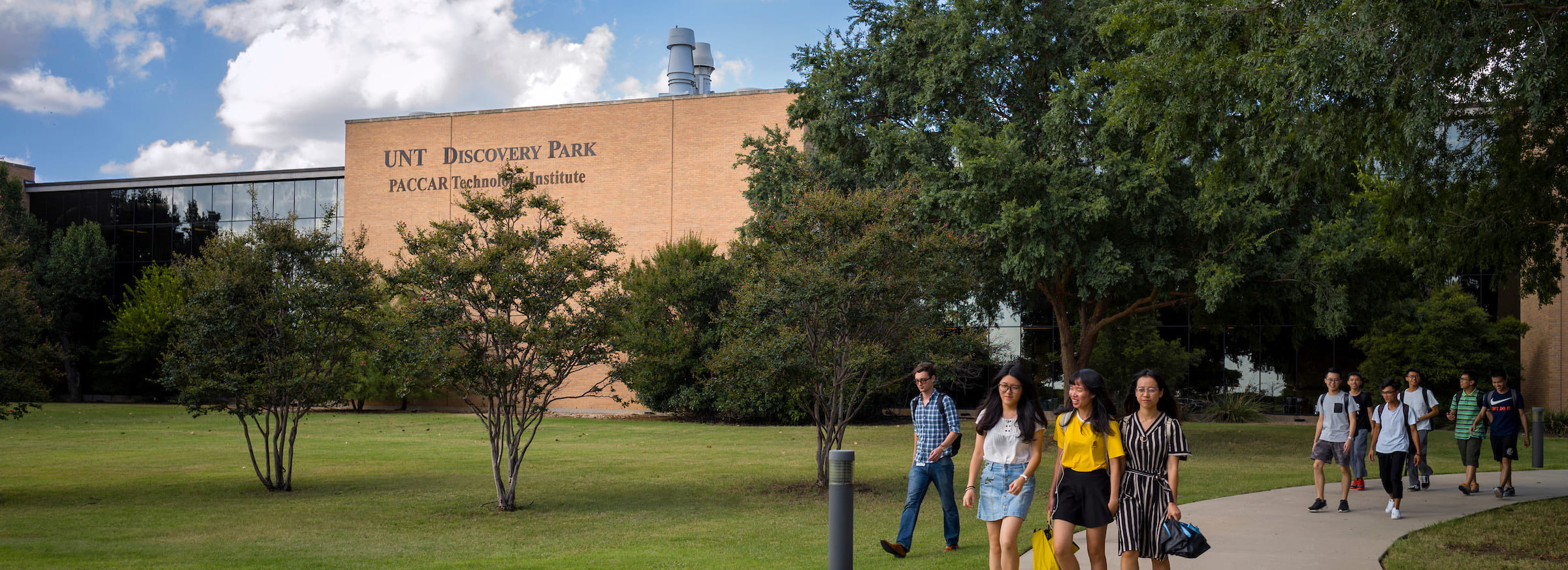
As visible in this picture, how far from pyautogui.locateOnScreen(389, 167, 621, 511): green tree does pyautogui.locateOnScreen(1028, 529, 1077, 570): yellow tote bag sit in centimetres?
680

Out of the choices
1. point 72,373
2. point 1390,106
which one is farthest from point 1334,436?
point 72,373

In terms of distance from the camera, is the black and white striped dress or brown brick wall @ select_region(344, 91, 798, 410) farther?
brown brick wall @ select_region(344, 91, 798, 410)

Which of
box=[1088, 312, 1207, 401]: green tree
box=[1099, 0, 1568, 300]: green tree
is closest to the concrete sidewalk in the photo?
box=[1099, 0, 1568, 300]: green tree

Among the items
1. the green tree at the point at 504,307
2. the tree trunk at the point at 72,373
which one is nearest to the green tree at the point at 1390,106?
the green tree at the point at 504,307

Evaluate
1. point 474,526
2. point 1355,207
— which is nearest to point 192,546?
point 474,526

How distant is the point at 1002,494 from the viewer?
6.95m

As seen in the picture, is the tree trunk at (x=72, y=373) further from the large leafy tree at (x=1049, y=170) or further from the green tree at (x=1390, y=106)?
the green tree at (x=1390, y=106)

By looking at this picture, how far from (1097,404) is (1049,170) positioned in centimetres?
1263

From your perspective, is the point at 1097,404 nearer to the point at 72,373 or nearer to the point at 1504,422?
the point at 1504,422

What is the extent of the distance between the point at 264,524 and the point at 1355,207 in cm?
1979

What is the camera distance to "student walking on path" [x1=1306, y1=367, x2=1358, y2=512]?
1112cm

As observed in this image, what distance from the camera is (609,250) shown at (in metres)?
12.7

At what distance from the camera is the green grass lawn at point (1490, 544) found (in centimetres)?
831

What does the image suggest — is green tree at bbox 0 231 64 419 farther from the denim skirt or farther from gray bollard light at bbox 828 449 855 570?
the denim skirt
